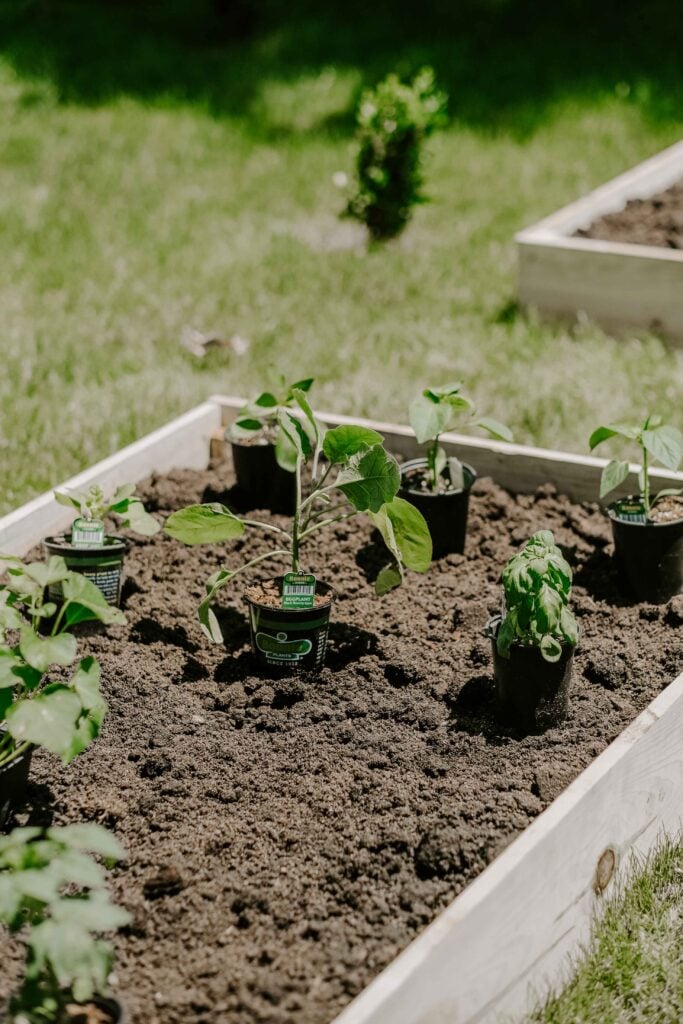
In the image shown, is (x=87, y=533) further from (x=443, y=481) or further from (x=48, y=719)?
(x=48, y=719)

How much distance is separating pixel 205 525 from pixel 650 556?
1157 mm

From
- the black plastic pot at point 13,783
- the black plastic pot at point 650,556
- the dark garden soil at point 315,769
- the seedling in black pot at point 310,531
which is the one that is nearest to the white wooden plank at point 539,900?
the dark garden soil at point 315,769

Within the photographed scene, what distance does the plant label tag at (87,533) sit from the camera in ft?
10.7

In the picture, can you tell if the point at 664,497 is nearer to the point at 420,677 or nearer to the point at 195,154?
the point at 420,677

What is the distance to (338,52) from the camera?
32.2 feet

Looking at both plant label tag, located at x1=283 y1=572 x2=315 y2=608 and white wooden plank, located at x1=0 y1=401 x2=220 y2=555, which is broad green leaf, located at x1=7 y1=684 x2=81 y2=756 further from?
white wooden plank, located at x1=0 y1=401 x2=220 y2=555

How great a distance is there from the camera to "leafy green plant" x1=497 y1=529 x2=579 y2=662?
2656 millimetres

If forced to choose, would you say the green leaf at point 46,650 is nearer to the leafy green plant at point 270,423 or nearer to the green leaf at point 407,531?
the green leaf at point 407,531

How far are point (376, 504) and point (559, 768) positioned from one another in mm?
729

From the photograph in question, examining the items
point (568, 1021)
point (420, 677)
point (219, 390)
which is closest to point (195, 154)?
point (219, 390)

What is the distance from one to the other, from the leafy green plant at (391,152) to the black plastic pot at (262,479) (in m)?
2.88

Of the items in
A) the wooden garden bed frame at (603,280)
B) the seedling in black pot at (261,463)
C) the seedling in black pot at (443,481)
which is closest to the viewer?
the seedling in black pot at (443,481)

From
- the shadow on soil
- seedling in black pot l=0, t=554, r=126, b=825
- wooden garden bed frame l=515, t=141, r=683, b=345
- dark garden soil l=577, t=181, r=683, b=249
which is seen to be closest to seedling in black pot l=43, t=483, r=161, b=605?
seedling in black pot l=0, t=554, r=126, b=825

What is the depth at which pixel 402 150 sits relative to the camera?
20.5 ft
